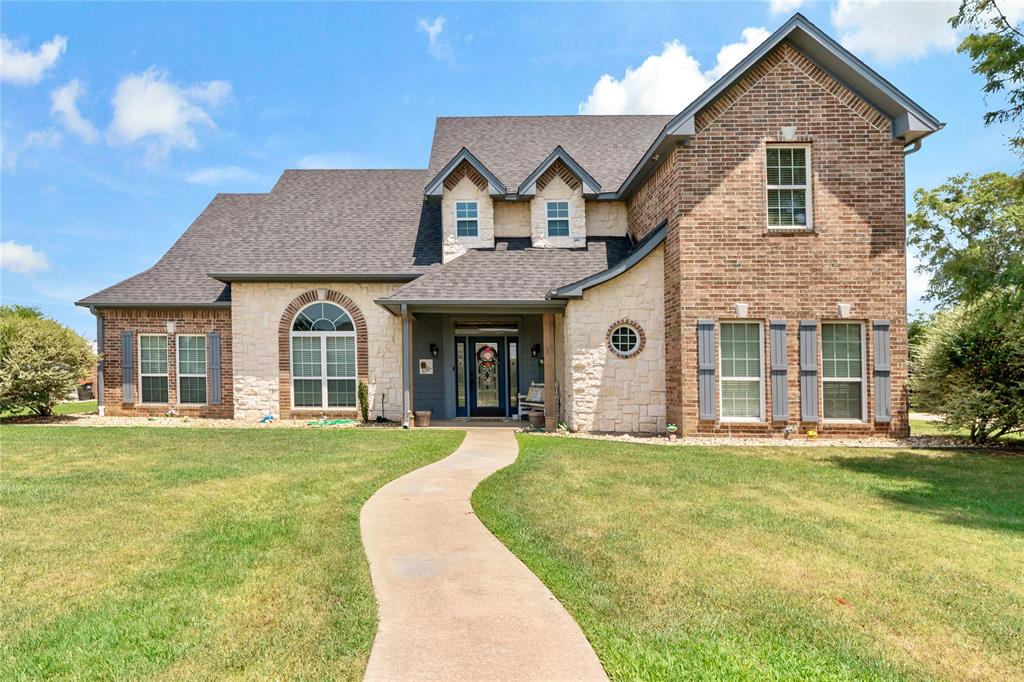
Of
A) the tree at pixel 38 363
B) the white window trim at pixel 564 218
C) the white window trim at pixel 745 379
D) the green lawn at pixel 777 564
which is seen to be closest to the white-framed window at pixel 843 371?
the white window trim at pixel 745 379

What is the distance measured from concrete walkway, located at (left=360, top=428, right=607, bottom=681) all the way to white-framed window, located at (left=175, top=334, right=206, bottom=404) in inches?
474

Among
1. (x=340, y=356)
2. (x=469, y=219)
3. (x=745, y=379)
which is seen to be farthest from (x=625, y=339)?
(x=340, y=356)

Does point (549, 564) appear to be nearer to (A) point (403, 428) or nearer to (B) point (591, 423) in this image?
(B) point (591, 423)

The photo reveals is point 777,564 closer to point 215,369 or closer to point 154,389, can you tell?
point 215,369

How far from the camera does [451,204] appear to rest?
16.5 metres

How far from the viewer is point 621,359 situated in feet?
44.3

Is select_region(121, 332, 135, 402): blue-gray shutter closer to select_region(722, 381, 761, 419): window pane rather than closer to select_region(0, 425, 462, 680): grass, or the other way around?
select_region(0, 425, 462, 680): grass

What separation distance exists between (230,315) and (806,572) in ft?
51.5

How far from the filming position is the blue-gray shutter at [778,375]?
12.4 meters

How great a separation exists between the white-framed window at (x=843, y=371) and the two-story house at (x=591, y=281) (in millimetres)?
35

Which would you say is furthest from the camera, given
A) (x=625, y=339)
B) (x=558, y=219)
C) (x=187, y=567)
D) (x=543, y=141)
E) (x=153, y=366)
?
(x=543, y=141)

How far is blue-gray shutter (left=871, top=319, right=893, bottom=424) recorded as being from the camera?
12.4m

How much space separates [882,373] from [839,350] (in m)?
0.92

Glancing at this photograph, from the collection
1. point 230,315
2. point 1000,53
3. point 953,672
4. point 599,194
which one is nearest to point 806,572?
point 953,672
